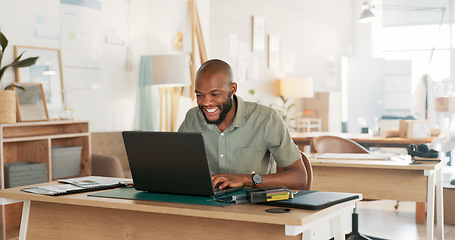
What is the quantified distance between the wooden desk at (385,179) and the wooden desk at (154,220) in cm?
168

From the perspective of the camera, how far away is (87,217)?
7.83 feet

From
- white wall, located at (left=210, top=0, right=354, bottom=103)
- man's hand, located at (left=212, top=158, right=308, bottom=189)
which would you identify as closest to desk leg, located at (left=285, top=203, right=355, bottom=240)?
man's hand, located at (left=212, top=158, right=308, bottom=189)

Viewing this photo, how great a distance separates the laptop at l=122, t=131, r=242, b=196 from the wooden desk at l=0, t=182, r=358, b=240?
0.36ft

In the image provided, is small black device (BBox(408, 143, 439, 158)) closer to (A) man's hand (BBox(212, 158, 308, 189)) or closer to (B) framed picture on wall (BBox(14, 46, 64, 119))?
(A) man's hand (BBox(212, 158, 308, 189))

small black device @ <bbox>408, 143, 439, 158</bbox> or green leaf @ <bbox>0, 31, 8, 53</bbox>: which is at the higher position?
green leaf @ <bbox>0, 31, 8, 53</bbox>

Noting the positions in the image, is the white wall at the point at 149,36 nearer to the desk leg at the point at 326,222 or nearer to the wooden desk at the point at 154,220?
the wooden desk at the point at 154,220

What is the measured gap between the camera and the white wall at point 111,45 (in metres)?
4.91

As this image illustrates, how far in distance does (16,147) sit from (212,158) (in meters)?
2.69

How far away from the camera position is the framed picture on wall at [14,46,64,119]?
16.1 feet

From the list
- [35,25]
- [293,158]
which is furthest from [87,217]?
[35,25]

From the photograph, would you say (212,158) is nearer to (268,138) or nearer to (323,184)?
(268,138)

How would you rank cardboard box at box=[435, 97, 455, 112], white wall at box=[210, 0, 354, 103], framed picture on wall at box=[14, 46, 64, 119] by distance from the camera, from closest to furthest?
1. framed picture on wall at box=[14, 46, 64, 119]
2. cardboard box at box=[435, 97, 455, 112]
3. white wall at box=[210, 0, 354, 103]

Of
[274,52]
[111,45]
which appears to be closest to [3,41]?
[111,45]

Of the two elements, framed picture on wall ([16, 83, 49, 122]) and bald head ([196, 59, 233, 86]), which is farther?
framed picture on wall ([16, 83, 49, 122])
